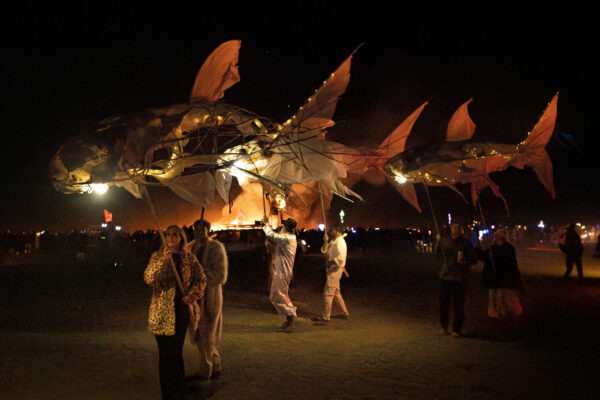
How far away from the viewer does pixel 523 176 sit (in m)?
11.8

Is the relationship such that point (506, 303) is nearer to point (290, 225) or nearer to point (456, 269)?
point (456, 269)

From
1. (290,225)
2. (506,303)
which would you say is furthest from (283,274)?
(506,303)

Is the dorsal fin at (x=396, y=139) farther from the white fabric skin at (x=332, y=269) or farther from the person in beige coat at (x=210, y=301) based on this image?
the person in beige coat at (x=210, y=301)

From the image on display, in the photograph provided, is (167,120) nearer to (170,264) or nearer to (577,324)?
(170,264)

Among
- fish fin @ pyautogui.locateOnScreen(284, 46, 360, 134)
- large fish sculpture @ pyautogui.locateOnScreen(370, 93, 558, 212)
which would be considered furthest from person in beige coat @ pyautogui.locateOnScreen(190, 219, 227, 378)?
large fish sculpture @ pyautogui.locateOnScreen(370, 93, 558, 212)

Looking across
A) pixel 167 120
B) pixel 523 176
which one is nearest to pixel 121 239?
pixel 523 176

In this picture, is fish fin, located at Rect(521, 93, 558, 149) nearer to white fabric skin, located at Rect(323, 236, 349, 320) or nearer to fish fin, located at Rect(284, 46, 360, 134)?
fish fin, located at Rect(284, 46, 360, 134)

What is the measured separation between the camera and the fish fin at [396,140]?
727 cm

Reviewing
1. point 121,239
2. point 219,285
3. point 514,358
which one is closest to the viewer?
point 219,285

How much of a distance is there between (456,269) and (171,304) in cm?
478

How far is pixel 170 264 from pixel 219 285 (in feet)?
4.20

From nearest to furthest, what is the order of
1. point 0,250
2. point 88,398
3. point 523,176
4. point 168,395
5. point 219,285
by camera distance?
point 168,395, point 88,398, point 219,285, point 523,176, point 0,250

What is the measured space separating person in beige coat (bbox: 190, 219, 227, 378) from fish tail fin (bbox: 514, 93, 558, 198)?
4773mm

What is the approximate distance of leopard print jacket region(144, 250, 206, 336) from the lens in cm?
431
